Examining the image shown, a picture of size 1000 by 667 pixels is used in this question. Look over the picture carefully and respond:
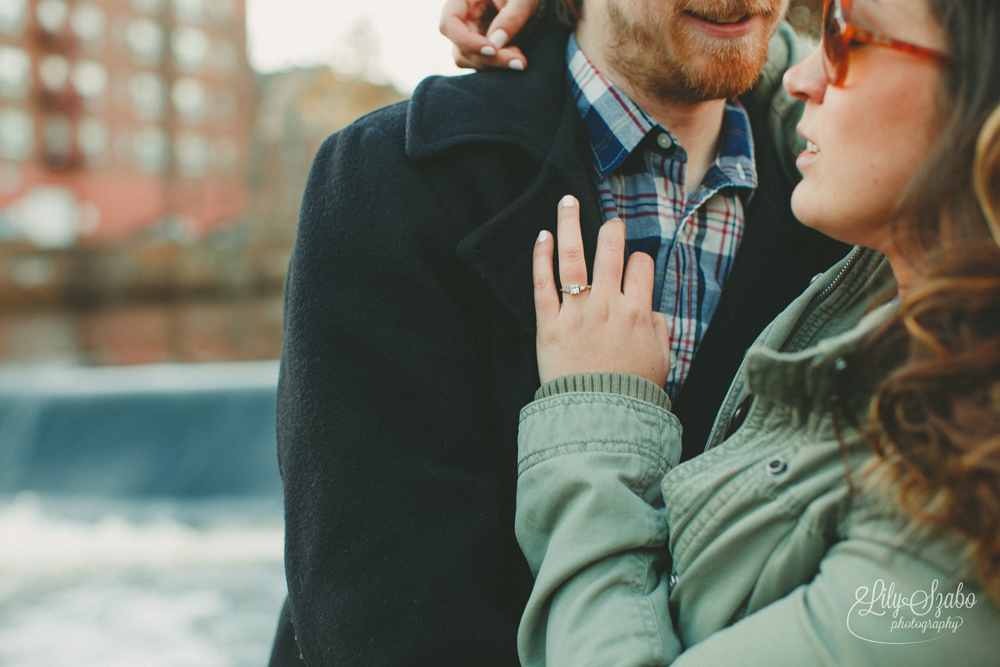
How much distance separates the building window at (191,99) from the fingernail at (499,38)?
30389mm

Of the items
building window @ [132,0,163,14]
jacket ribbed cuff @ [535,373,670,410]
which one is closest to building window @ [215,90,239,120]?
building window @ [132,0,163,14]

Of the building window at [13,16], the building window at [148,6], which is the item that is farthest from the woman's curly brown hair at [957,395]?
the building window at [148,6]

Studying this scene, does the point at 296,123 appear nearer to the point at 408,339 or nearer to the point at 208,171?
the point at 208,171

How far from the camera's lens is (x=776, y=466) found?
2.90 feet

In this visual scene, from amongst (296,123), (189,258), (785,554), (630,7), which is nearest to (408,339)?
(785,554)

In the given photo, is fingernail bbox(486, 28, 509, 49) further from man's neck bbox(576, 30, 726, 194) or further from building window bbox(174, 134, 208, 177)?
building window bbox(174, 134, 208, 177)

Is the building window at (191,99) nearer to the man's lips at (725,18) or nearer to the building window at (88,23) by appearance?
the building window at (88,23)

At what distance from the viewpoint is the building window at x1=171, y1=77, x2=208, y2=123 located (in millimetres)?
28453

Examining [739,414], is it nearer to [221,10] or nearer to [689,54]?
[689,54]

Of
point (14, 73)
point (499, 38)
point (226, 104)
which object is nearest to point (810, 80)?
point (499, 38)

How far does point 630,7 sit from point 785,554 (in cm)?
107

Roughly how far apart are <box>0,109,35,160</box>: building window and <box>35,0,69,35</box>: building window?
3.03 meters

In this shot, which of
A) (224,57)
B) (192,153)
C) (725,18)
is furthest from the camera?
(224,57)

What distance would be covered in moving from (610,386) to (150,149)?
30.2m
